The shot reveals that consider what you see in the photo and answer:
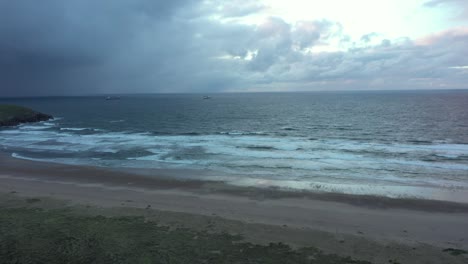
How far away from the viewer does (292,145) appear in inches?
1570

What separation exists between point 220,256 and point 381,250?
19.3ft

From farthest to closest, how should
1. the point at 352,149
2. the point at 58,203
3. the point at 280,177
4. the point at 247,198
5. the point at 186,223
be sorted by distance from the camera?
the point at 352,149
the point at 280,177
the point at 247,198
the point at 58,203
the point at 186,223

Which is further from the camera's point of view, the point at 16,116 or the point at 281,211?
the point at 16,116

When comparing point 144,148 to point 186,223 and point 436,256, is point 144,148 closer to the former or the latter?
point 186,223

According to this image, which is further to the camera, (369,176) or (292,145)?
(292,145)

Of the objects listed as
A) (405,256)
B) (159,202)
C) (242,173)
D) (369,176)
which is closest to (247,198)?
(159,202)

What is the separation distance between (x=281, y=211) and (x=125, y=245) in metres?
8.08

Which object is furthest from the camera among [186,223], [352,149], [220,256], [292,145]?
[292,145]

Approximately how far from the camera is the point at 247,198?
1894 cm

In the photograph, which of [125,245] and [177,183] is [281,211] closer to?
[125,245]

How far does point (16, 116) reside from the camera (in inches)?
2827

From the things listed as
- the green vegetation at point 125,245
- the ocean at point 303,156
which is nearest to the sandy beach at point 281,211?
the green vegetation at point 125,245

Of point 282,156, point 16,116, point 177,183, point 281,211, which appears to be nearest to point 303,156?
point 282,156

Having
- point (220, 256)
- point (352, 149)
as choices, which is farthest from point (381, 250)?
point (352, 149)
